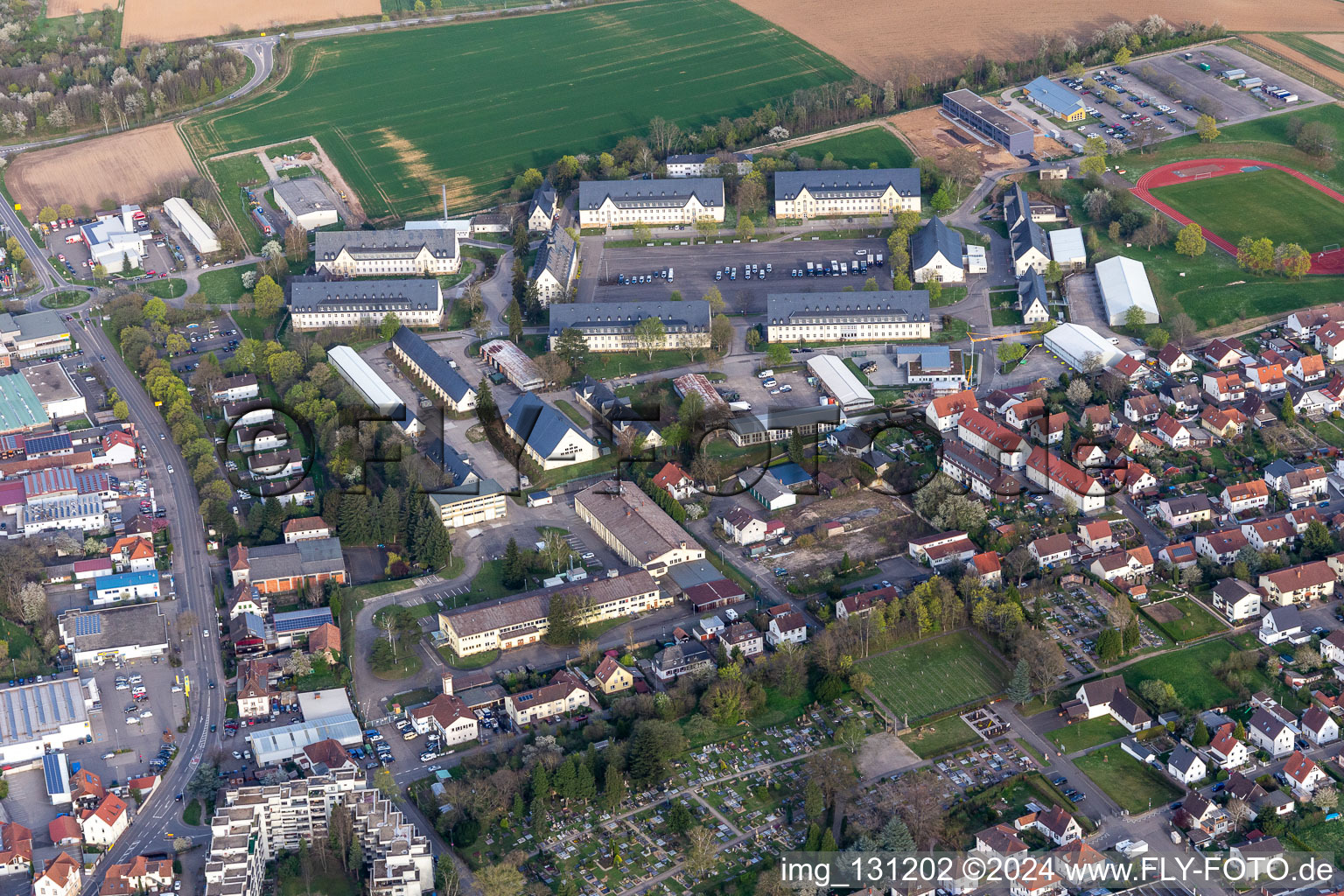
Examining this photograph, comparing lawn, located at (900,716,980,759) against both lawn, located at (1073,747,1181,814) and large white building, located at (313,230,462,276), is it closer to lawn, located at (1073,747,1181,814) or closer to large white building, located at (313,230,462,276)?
lawn, located at (1073,747,1181,814)

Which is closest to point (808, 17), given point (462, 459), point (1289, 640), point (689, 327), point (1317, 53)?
point (1317, 53)

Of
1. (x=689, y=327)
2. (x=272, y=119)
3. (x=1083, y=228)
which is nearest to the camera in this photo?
(x=689, y=327)

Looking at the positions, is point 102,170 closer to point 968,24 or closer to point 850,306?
point 850,306

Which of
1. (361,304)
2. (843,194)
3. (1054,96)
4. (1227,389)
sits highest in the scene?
(1054,96)

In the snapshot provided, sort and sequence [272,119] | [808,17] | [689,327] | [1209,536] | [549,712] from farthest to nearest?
[808,17] → [272,119] → [689,327] → [1209,536] → [549,712]

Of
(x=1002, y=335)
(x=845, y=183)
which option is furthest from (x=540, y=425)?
(x=845, y=183)

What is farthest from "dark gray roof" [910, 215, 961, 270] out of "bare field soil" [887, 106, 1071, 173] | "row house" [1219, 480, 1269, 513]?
"row house" [1219, 480, 1269, 513]

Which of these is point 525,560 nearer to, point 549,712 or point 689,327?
point 549,712
